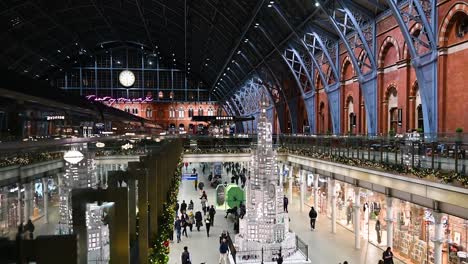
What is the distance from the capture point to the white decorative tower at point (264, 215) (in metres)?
18.4

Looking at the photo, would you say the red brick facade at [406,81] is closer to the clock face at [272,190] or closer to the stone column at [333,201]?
the stone column at [333,201]

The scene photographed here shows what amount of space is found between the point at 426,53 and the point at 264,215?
1088 centimetres

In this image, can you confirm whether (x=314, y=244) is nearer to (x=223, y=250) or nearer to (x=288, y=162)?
(x=223, y=250)

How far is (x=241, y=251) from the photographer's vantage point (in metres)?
17.8

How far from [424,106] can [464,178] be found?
994 cm

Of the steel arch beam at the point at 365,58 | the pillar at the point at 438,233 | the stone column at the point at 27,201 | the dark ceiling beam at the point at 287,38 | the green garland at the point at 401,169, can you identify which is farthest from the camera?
the dark ceiling beam at the point at 287,38

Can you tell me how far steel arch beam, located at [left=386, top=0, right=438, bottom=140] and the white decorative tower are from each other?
7.68m

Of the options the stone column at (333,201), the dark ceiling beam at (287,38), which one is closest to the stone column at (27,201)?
the stone column at (333,201)

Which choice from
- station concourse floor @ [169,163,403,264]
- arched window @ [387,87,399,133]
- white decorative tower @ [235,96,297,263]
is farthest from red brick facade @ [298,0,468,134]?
white decorative tower @ [235,96,297,263]

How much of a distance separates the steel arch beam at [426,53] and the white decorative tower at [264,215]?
7679 mm

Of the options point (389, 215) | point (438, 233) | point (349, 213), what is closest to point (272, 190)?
point (389, 215)

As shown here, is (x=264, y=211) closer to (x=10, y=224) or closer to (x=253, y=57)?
(x=10, y=224)

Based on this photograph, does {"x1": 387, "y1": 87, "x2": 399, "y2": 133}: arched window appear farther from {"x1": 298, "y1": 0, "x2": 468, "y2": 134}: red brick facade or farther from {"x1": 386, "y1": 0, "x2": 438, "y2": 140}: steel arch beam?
{"x1": 386, "y1": 0, "x2": 438, "y2": 140}: steel arch beam

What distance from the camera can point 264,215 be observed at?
18.8 metres
